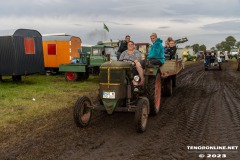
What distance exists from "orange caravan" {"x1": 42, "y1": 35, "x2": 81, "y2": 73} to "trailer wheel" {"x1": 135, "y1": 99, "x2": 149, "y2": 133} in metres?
14.0

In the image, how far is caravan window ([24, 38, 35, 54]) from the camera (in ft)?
45.2

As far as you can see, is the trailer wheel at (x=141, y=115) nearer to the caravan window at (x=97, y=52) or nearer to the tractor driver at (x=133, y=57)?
the tractor driver at (x=133, y=57)

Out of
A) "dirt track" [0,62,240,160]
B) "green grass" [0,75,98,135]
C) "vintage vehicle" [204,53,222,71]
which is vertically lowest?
"dirt track" [0,62,240,160]

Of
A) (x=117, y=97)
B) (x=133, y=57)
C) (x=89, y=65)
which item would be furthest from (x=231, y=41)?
(x=117, y=97)

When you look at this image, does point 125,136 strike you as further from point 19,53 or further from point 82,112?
point 19,53

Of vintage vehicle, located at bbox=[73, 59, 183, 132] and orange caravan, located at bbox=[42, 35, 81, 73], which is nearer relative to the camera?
vintage vehicle, located at bbox=[73, 59, 183, 132]

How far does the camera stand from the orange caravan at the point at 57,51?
18953mm

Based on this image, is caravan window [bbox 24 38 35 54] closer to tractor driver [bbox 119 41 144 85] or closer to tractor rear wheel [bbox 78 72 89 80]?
tractor rear wheel [bbox 78 72 89 80]

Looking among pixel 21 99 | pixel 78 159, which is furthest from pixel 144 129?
pixel 21 99

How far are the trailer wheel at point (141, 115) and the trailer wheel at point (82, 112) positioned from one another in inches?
45.8

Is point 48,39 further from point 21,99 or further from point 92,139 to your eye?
point 92,139

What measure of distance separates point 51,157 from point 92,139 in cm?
101

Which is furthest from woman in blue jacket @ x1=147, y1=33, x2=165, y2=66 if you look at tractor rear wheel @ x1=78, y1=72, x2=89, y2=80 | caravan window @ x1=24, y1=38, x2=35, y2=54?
caravan window @ x1=24, y1=38, x2=35, y2=54

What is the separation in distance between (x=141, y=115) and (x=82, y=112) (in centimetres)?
130
